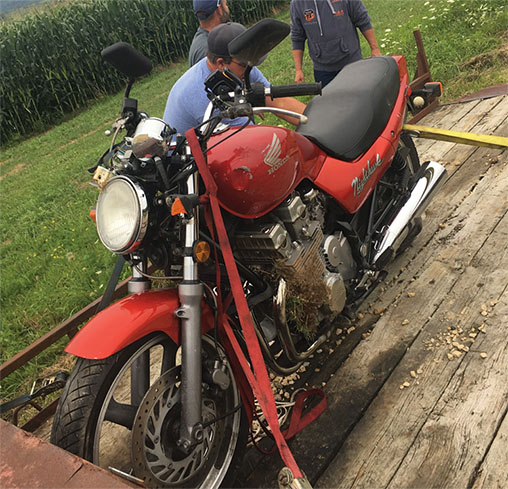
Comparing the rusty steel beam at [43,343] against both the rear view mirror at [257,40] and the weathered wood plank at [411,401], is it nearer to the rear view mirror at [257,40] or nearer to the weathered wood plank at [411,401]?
the weathered wood plank at [411,401]

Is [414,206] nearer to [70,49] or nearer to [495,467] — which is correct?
[495,467]

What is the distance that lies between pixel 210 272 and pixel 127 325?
52 cm

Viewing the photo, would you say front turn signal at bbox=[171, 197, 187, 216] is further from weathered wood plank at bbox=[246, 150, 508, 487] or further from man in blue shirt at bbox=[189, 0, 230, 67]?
man in blue shirt at bbox=[189, 0, 230, 67]

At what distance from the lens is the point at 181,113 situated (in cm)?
333

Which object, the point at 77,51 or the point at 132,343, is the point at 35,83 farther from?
the point at 132,343

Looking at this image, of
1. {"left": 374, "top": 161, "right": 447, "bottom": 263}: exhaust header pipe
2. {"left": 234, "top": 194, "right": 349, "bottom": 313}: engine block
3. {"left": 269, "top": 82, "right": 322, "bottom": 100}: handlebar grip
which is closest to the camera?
{"left": 269, "top": 82, "right": 322, "bottom": 100}: handlebar grip

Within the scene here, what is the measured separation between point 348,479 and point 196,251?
3.89 ft

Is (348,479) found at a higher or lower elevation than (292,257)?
lower

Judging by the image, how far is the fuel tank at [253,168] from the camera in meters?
2.18

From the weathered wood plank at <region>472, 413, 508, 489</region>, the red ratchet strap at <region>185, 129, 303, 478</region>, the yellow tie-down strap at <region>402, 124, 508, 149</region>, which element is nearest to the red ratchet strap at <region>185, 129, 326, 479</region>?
the red ratchet strap at <region>185, 129, 303, 478</region>

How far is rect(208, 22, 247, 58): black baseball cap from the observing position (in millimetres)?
2615

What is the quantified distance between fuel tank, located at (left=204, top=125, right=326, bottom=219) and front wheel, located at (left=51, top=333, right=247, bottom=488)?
24.0 inches

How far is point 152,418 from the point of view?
198 centimetres

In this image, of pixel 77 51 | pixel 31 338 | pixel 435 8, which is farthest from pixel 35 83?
pixel 31 338
